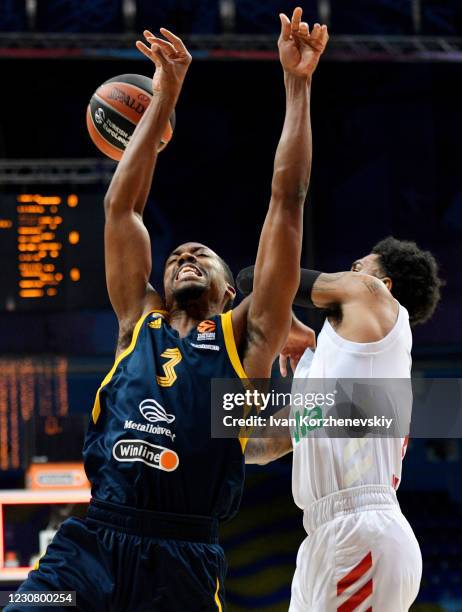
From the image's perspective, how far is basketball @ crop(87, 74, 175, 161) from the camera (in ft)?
11.7

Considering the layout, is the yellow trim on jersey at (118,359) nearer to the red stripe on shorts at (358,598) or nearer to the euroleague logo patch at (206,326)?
the euroleague logo patch at (206,326)

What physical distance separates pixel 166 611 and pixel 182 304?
35.1 inches

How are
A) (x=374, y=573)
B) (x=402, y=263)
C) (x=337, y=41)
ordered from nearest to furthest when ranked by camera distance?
1. (x=374, y=573)
2. (x=402, y=263)
3. (x=337, y=41)

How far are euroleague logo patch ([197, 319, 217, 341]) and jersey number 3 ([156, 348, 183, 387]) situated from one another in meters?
0.08

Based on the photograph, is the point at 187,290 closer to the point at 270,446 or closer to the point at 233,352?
the point at 233,352

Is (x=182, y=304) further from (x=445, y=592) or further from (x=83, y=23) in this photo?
(x=83, y=23)

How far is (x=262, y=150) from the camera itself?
10266 mm

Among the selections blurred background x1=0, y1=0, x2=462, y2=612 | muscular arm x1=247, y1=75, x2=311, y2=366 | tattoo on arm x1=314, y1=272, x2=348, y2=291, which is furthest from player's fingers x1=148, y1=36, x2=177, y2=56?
blurred background x1=0, y1=0, x2=462, y2=612

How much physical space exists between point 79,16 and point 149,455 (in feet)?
24.3

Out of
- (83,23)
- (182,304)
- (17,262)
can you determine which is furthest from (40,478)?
(83,23)

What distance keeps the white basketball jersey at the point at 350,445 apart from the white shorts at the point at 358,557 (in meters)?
0.04

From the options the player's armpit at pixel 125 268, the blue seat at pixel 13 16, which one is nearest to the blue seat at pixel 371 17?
the blue seat at pixel 13 16

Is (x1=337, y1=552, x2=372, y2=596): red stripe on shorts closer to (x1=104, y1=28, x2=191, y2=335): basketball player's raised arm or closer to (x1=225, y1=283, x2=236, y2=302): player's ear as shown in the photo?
(x1=225, y1=283, x2=236, y2=302): player's ear

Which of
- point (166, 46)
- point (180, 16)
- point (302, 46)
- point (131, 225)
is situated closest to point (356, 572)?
point (131, 225)
